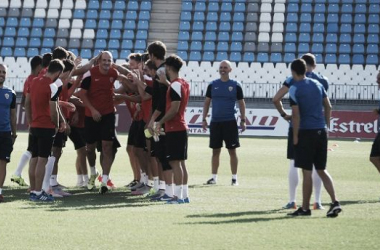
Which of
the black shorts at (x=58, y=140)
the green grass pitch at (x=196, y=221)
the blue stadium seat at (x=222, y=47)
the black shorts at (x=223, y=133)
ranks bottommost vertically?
the green grass pitch at (x=196, y=221)

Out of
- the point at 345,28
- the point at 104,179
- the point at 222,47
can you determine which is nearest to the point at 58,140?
the point at 104,179

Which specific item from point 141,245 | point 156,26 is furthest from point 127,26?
point 141,245

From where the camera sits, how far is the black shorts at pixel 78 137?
13.7 metres

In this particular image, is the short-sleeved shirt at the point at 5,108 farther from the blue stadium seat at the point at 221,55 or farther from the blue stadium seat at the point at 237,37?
the blue stadium seat at the point at 237,37

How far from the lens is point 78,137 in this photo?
13.8 m

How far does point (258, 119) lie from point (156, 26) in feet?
35.1

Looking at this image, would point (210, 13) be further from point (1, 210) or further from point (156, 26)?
point (1, 210)

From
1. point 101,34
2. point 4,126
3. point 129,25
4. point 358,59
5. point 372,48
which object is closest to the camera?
point 4,126

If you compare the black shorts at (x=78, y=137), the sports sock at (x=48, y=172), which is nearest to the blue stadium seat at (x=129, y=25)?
the black shorts at (x=78, y=137)

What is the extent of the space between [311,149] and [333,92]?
90.3 feet

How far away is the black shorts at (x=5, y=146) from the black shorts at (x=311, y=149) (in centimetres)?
420

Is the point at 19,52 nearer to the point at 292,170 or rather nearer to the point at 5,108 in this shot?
the point at 5,108

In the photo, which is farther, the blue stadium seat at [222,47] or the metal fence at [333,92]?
the blue stadium seat at [222,47]

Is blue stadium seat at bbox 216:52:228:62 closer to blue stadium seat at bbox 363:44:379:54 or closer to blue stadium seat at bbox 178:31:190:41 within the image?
blue stadium seat at bbox 178:31:190:41
